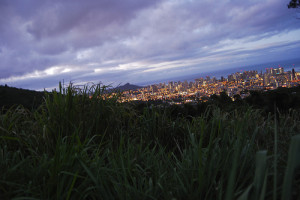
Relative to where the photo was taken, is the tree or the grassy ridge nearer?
the grassy ridge

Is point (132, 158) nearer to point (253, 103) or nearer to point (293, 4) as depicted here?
point (253, 103)

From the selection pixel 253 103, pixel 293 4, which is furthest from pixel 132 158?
pixel 293 4

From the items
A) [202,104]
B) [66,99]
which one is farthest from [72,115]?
[202,104]

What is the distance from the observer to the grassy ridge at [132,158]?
1444mm

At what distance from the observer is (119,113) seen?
3500 mm

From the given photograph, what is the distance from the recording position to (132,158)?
2168 mm

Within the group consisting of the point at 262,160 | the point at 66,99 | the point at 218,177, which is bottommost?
the point at 218,177

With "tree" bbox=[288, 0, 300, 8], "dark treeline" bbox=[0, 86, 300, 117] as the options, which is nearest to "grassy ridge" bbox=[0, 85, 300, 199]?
"dark treeline" bbox=[0, 86, 300, 117]

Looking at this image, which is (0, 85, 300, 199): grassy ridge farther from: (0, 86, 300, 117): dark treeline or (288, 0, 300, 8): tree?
(288, 0, 300, 8): tree

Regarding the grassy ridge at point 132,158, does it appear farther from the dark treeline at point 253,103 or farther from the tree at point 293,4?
the tree at point 293,4

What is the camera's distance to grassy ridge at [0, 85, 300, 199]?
144cm

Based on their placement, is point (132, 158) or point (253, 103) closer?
point (132, 158)

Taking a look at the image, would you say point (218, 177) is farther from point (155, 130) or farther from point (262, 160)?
point (155, 130)

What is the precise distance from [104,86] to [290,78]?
40.4 feet
